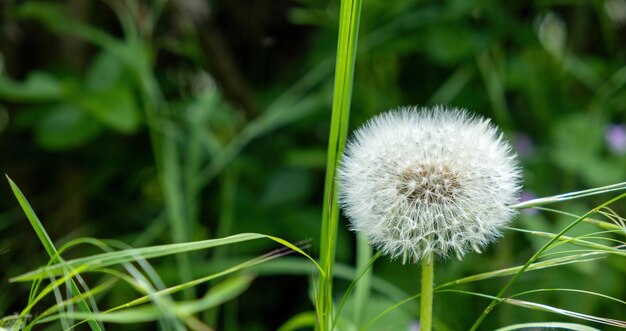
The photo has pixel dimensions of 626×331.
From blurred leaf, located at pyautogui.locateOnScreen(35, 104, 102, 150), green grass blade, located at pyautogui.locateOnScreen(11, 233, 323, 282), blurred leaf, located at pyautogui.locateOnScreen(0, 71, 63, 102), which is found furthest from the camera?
blurred leaf, located at pyautogui.locateOnScreen(35, 104, 102, 150)

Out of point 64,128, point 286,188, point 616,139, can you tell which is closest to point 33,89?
point 64,128

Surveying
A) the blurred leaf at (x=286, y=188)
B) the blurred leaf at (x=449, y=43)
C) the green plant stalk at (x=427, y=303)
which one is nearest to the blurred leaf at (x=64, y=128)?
the blurred leaf at (x=286, y=188)

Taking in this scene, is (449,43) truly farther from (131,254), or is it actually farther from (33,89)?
(131,254)

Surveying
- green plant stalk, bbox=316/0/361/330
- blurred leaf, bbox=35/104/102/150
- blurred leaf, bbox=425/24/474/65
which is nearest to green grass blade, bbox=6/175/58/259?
green plant stalk, bbox=316/0/361/330

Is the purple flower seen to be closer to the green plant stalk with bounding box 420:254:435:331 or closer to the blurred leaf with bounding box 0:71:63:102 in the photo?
the blurred leaf with bounding box 0:71:63:102

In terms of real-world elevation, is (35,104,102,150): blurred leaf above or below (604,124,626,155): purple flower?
Result: below

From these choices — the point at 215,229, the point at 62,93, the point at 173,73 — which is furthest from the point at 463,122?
the point at 173,73
